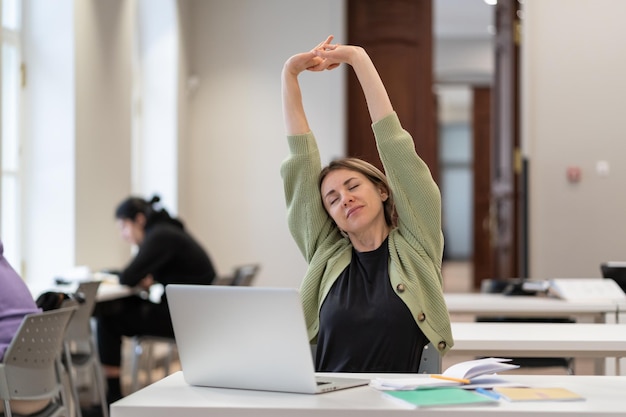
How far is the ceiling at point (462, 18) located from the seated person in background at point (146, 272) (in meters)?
6.43

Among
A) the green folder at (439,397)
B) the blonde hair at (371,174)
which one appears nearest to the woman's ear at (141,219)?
the blonde hair at (371,174)

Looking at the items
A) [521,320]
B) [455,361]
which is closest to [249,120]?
[521,320]

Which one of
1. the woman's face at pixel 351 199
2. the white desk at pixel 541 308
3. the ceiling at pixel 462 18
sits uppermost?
the ceiling at pixel 462 18

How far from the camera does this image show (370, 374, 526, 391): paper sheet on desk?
1787 mm

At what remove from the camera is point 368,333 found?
2273 millimetres

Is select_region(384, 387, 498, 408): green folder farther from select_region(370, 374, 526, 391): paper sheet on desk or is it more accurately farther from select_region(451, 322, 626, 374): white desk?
select_region(451, 322, 626, 374): white desk

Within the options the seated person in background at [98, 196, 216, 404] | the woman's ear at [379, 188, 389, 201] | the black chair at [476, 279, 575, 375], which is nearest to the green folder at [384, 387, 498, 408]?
the woman's ear at [379, 188, 389, 201]

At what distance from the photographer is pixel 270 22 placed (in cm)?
870

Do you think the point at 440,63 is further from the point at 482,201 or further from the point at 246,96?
the point at 246,96

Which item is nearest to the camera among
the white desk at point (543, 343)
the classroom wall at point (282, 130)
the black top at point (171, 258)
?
the white desk at point (543, 343)

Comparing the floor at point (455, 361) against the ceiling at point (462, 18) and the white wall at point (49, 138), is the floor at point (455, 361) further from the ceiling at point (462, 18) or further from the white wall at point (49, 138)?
the ceiling at point (462, 18)

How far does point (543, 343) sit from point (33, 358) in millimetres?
→ 1660

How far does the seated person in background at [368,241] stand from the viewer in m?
2.28

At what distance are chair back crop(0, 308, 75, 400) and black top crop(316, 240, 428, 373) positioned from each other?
1236mm
